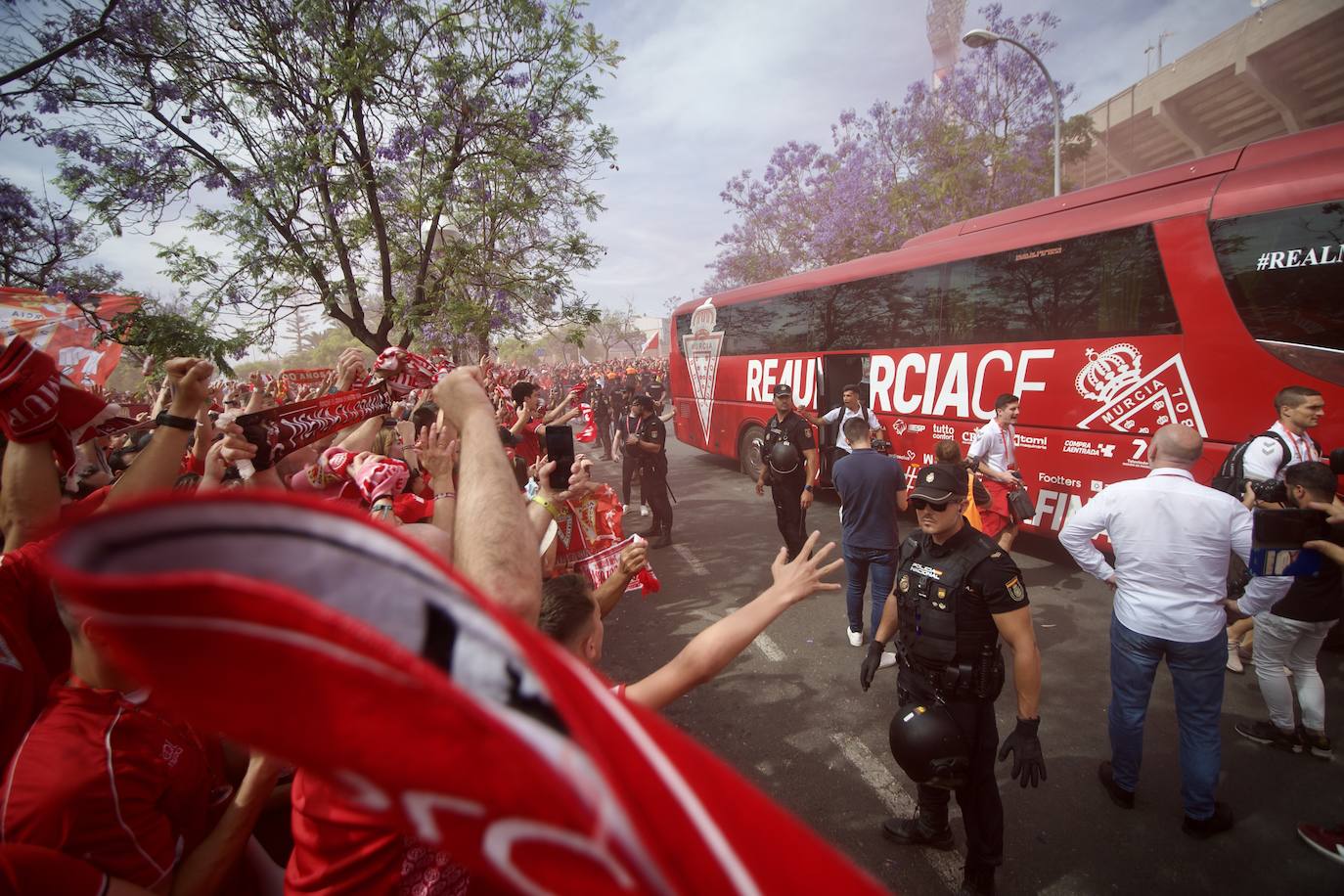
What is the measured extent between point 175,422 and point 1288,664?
5.46 m

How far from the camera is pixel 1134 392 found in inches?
218

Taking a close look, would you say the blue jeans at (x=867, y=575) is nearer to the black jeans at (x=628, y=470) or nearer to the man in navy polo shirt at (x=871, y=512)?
the man in navy polo shirt at (x=871, y=512)

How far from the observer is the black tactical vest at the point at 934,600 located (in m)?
2.54

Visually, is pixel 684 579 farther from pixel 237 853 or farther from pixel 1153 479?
pixel 237 853

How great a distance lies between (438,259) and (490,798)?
8.10 m

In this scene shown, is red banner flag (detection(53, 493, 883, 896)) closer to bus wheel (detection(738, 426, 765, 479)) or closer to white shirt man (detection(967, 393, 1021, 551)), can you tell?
white shirt man (detection(967, 393, 1021, 551))

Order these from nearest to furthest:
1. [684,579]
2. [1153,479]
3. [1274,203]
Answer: [1153,479] < [1274,203] < [684,579]

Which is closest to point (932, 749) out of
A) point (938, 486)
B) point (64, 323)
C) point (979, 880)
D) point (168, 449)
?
point (979, 880)

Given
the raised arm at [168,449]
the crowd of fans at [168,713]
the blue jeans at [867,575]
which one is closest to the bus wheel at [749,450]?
the blue jeans at [867,575]

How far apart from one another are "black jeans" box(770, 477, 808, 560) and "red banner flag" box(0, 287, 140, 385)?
612 cm

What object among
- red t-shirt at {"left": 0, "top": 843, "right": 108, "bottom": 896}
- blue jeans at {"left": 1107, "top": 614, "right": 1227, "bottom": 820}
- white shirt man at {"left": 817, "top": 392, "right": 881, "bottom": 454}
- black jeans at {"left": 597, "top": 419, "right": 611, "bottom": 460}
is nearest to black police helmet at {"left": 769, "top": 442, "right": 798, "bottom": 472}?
white shirt man at {"left": 817, "top": 392, "right": 881, "bottom": 454}

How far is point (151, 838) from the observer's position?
4.33ft

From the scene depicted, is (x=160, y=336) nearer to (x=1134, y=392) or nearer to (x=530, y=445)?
(x=530, y=445)

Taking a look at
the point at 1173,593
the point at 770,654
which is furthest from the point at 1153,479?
the point at 770,654
